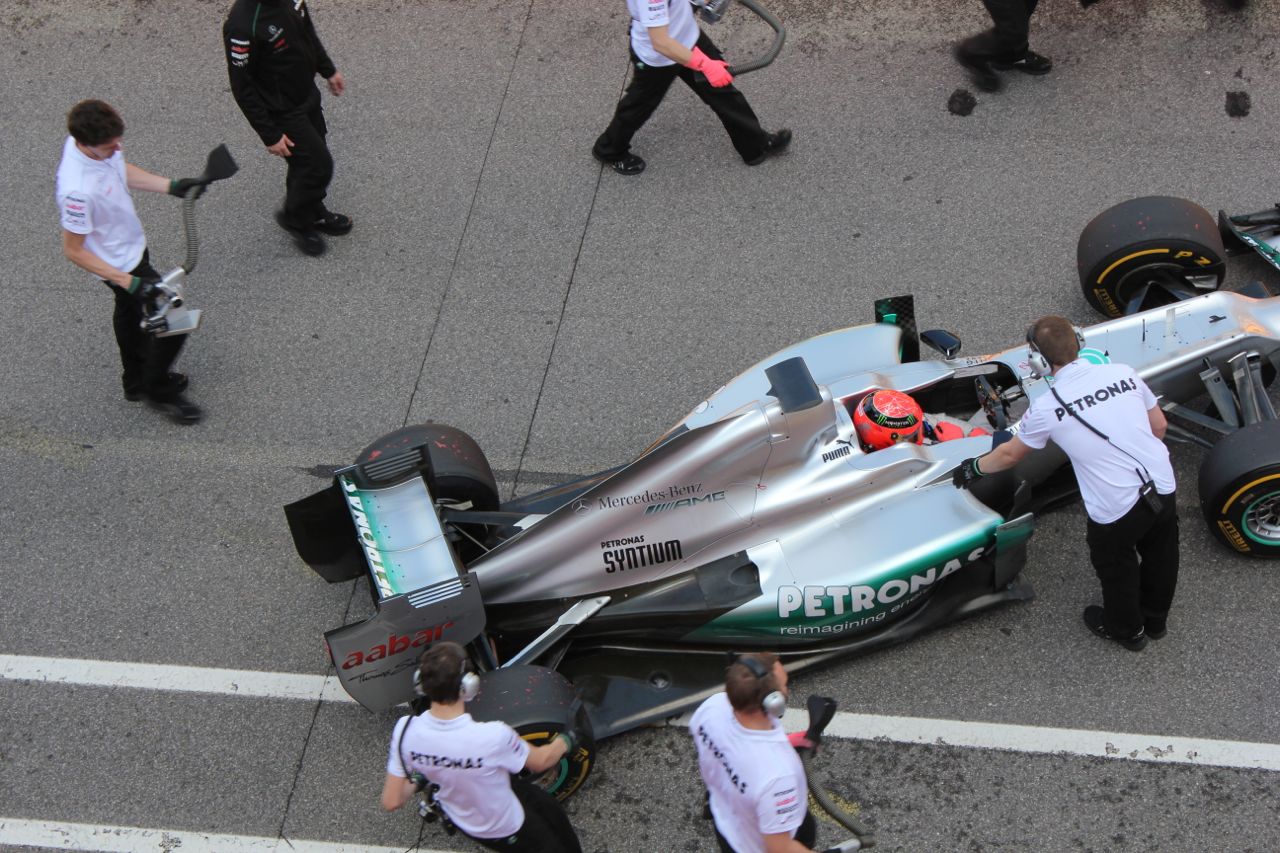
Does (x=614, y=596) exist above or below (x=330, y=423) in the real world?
above

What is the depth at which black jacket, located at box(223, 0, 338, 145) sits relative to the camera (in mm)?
6426

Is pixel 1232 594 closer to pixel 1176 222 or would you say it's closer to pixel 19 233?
pixel 1176 222

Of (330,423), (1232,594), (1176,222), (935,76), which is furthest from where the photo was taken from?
(935,76)

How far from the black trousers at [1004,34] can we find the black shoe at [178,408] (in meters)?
5.21

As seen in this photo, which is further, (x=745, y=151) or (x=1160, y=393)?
(x=745, y=151)

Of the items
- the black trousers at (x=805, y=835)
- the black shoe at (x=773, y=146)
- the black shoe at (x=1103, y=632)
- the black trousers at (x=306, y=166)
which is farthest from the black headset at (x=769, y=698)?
the black shoe at (x=773, y=146)

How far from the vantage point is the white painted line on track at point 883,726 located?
4977mm

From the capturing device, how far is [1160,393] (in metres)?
5.66

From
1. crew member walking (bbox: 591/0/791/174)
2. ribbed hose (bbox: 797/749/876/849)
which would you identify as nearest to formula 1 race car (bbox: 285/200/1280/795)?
ribbed hose (bbox: 797/749/876/849)

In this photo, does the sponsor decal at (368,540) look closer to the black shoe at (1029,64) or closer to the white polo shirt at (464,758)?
the white polo shirt at (464,758)

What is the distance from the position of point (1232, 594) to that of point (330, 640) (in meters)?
3.80

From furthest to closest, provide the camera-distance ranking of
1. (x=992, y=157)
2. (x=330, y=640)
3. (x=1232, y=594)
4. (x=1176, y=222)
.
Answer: (x=992, y=157) < (x=1176, y=222) < (x=1232, y=594) < (x=330, y=640)

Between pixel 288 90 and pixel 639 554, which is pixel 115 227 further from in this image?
pixel 639 554

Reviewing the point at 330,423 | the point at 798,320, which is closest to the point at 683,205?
the point at 798,320
